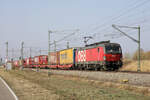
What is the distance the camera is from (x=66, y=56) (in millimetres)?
45000

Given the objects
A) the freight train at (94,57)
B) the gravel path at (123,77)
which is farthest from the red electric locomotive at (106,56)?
the gravel path at (123,77)

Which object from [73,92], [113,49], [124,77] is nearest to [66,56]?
[113,49]

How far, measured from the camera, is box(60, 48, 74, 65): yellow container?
41.5 m

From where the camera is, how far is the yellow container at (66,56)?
41.5 m

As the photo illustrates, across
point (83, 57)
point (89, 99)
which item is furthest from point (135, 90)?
point (83, 57)

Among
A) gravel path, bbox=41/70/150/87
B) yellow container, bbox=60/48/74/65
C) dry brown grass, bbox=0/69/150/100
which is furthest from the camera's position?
yellow container, bbox=60/48/74/65

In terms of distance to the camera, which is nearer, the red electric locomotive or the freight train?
the red electric locomotive

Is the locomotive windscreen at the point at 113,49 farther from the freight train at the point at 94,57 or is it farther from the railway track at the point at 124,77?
the railway track at the point at 124,77

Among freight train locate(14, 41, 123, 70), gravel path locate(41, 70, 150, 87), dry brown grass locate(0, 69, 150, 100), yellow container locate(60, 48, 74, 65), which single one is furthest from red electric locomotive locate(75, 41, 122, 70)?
yellow container locate(60, 48, 74, 65)

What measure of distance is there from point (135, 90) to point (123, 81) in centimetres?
394

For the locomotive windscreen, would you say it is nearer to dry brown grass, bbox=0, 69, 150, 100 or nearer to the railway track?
the railway track

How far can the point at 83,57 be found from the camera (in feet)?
118

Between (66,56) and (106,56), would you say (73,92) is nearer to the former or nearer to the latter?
(106,56)

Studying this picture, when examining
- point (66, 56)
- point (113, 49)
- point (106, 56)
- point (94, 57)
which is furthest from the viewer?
point (66, 56)
